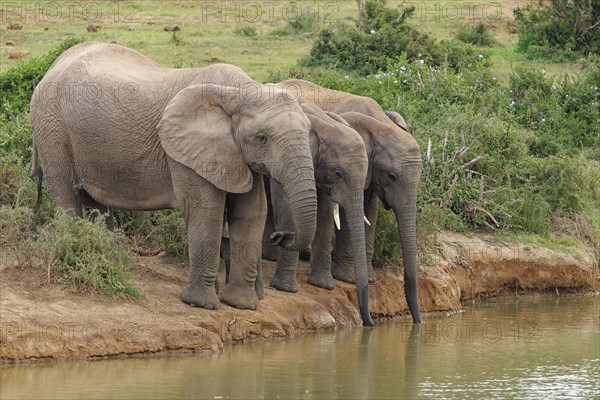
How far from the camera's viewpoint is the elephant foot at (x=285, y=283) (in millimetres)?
12742

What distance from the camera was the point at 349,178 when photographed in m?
12.3

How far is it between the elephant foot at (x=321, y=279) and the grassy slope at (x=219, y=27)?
27.4 ft

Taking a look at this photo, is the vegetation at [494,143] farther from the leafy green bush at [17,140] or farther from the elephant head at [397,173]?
the leafy green bush at [17,140]

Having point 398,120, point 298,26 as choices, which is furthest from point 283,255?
point 298,26

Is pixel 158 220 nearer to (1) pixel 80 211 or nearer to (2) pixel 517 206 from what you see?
(1) pixel 80 211

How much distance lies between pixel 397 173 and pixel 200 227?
2.21 m

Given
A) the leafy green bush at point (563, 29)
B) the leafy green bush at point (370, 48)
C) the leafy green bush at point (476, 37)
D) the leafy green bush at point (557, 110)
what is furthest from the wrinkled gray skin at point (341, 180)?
the leafy green bush at point (476, 37)

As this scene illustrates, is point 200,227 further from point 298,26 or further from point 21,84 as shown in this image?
point 298,26

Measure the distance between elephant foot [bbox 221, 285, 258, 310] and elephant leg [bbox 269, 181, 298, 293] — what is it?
0.76 metres

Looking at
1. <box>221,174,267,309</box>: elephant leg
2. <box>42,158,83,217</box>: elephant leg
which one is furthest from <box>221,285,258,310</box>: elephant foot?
<box>42,158,83,217</box>: elephant leg

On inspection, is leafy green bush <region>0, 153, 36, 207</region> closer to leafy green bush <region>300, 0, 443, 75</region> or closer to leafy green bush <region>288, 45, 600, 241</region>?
leafy green bush <region>288, 45, 600, 241</region>

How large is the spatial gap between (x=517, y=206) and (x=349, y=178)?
13.4 ft

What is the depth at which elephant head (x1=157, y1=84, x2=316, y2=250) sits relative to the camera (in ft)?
37.2

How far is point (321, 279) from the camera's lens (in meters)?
13.1
